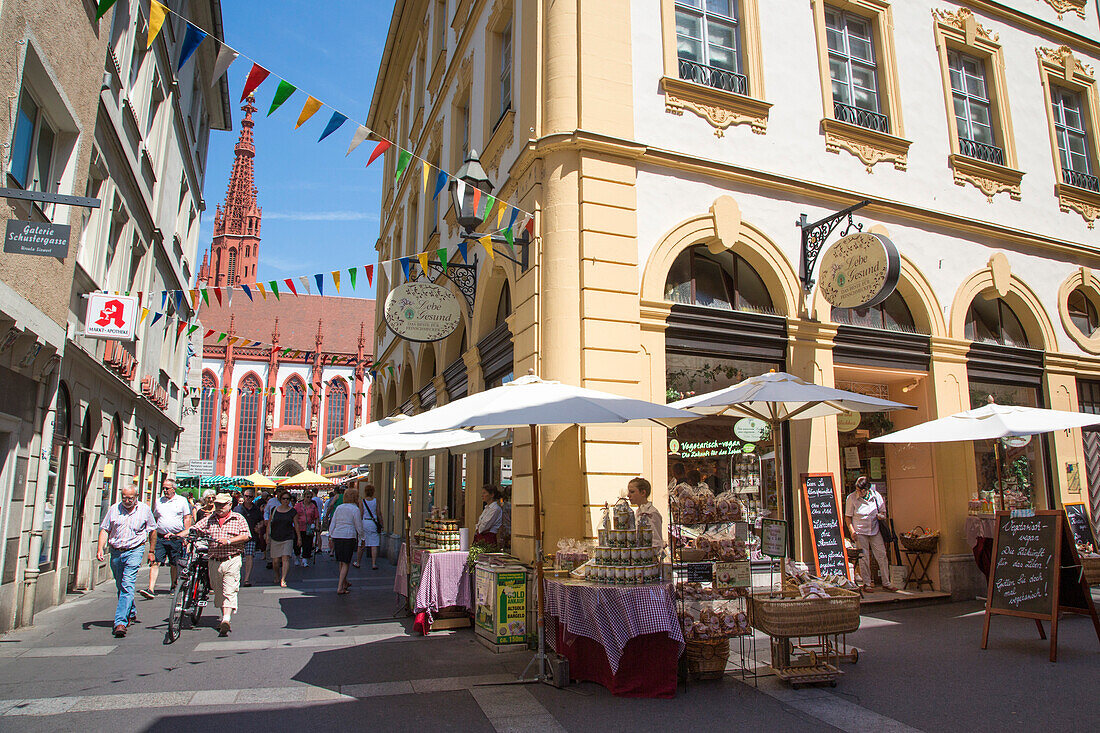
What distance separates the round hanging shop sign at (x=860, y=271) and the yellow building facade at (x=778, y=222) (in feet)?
1.79

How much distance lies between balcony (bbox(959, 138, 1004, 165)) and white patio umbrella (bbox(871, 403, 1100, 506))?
527 centimetres

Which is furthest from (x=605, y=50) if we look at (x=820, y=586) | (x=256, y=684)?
(x=256, y=684)

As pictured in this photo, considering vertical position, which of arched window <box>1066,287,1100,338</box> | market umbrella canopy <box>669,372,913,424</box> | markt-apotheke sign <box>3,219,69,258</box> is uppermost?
arched window <box>1066,287,1100,338</box>

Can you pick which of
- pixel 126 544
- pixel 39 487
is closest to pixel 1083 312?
pixel 126 544

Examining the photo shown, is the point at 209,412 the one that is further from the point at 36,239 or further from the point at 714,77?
the point at 714,77

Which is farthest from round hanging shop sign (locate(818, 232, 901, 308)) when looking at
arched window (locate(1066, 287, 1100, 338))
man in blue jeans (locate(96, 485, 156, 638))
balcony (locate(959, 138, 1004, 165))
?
man in blue jeans (locate(96, 485, 156, 638))

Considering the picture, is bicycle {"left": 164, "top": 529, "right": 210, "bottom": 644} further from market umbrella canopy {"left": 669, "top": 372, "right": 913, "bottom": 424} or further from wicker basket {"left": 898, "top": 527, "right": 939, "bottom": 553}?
wicker basket {"left": 898, "top": 527, "right": 939, "bottom": 553}

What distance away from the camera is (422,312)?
36.3 ft

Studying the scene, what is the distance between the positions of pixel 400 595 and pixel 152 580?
4.68 m

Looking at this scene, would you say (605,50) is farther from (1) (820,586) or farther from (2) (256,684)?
(2) (256,684)

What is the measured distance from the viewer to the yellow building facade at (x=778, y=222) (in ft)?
28.9

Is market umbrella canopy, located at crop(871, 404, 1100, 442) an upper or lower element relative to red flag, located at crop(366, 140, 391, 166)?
lower

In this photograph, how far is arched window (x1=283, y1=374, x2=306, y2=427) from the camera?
6225 cm

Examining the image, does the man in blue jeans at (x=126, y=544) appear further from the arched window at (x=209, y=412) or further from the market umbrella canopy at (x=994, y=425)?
the arched window at (x=209, y=412)
